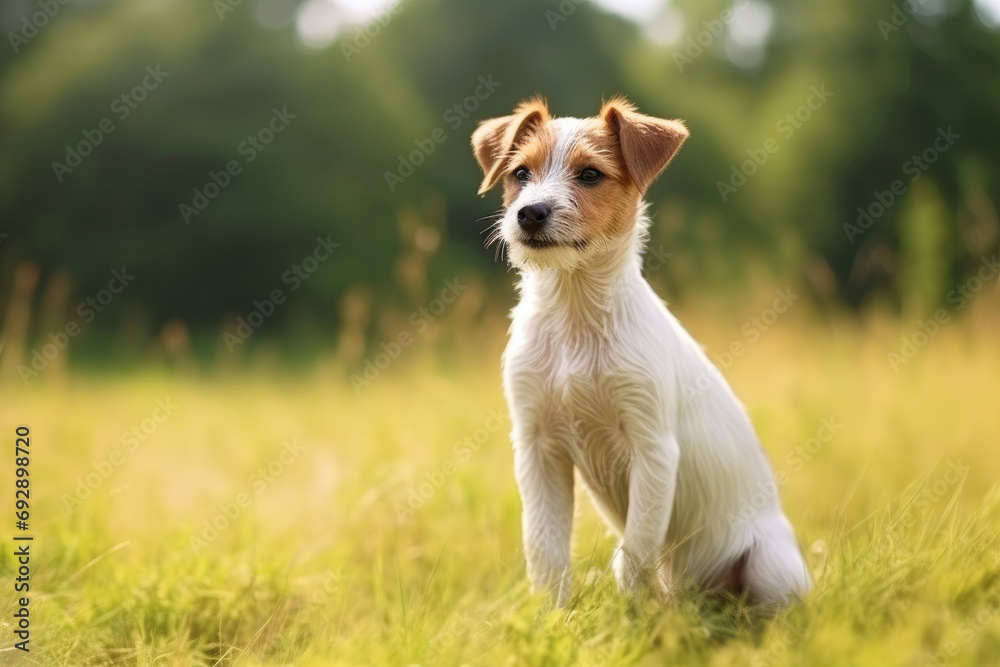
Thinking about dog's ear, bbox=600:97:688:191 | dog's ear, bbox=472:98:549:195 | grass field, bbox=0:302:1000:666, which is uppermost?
dog's ear, bbox=600:97:688:191

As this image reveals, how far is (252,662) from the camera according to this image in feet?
9.86

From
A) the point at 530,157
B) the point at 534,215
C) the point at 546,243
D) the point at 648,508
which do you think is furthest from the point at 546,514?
the point at 530,157

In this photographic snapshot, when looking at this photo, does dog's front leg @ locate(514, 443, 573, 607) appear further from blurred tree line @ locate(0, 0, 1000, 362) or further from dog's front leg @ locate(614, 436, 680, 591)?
blurred tree line @ locate(0, 0, 1000, 362)

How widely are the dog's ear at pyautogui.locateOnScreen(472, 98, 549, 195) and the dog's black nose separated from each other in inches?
20.1

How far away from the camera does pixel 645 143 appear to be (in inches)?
132

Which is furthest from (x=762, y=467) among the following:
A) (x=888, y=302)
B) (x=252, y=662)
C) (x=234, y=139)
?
(x=234, y=139)

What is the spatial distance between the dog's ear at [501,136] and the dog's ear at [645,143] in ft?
1.32

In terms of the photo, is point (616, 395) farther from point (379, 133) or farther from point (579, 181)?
point (379, 133)

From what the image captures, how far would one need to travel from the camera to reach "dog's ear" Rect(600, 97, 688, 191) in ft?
11.0

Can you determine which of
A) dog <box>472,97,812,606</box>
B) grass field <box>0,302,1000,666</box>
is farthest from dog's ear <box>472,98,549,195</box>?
grass field <box>0,302,1000,666</box>

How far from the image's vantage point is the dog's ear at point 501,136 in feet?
11.9

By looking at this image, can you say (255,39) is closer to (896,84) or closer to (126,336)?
(126,336)

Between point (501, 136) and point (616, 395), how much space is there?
4.43ft

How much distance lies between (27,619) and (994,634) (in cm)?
349
